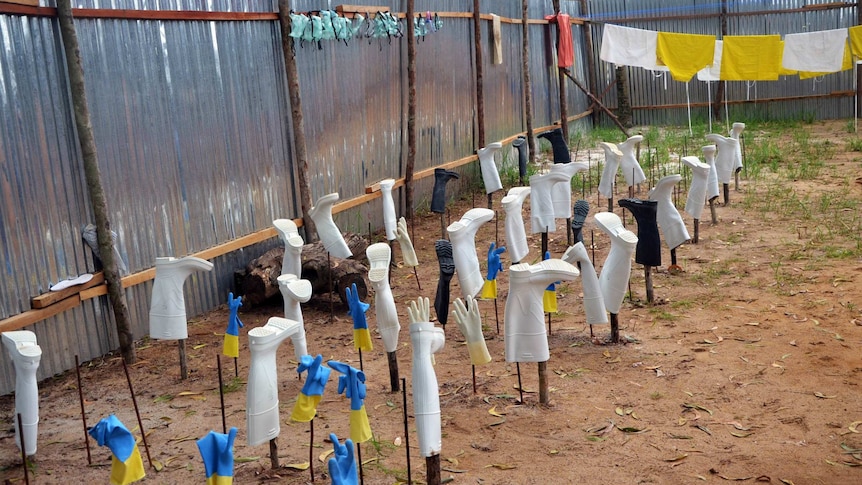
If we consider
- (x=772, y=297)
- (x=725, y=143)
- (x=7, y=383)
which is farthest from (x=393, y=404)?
(x=725, y=143)

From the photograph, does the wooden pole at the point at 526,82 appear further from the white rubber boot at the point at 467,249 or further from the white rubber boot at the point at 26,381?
the white rubber boot at the point at 26,381

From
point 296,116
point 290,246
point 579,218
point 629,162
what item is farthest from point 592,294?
point 629,162

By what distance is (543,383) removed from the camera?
517 cm

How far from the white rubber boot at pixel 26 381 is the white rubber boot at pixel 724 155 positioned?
795 cm

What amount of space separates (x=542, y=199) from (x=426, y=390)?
385 cm

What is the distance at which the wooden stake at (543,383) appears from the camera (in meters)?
5.13

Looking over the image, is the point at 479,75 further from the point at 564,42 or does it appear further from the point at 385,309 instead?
the point at 385,309

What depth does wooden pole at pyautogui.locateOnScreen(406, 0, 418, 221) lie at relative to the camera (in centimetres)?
981

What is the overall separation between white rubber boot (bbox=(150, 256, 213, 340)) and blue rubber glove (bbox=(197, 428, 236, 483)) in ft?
7.96

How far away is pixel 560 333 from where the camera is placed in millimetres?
6570

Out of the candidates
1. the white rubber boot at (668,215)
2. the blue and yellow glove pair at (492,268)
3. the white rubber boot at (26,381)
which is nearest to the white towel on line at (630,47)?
the white rubber boot at (668,215)

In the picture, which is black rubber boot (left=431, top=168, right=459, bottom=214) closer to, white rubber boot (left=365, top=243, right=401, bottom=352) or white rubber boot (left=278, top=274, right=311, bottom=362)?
white rubber boot (left=365, top=243, right=401, bottom=352)

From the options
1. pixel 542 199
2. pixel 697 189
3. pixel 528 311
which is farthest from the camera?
pixel 697 189

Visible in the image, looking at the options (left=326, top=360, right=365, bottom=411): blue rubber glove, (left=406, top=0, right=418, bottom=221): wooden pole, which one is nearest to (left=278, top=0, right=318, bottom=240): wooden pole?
(left=406, top=0, right=418, bottom=221): wooden pole
